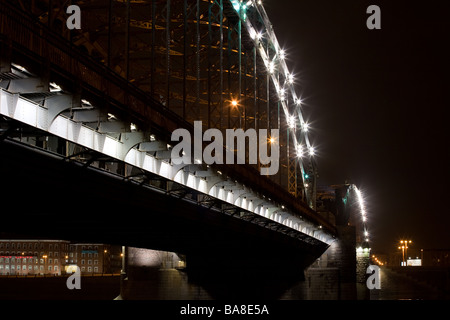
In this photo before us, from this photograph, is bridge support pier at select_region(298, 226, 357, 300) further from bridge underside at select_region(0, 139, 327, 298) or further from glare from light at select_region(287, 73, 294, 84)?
glare from light at select_region(287, 73, 294, 84)

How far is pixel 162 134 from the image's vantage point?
2383cm

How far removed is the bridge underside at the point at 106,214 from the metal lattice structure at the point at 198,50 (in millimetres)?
5728

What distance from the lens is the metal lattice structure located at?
40.3 metres

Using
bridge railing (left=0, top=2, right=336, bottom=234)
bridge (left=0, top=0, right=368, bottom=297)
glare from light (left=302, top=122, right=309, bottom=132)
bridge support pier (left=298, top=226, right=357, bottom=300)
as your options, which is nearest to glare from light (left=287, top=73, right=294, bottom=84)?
glare from light (left=302, top=122, right=309, bottom=132)

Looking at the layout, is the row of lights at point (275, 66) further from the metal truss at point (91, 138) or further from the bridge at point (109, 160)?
the metal truss at point (91, 138)

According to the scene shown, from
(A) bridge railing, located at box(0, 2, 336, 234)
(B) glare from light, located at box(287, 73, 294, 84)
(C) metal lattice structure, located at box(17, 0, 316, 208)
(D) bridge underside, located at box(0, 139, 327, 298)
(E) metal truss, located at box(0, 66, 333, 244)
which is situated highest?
(B) glare from light, located at box(287, 73, 294, 84)

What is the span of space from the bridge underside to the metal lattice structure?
5.73 metres

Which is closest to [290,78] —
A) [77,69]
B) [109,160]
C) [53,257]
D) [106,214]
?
[106,214]

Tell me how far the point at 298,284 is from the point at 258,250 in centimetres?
1717

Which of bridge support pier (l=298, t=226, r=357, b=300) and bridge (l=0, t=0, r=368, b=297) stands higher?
bridge (l=0, t=0, r=368, b=297)

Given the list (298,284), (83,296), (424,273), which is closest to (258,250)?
(298,284)

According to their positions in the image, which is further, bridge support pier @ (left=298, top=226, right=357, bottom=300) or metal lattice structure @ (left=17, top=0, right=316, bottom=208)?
bridge support pier @ (left=298, top=226, right=357, bottom=300)

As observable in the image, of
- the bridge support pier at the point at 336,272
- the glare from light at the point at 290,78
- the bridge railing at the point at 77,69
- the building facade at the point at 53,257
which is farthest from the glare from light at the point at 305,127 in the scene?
the building facade at the point at 53,257
